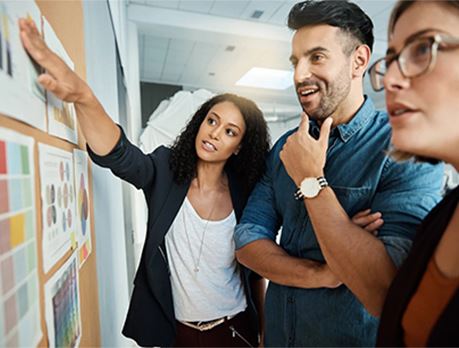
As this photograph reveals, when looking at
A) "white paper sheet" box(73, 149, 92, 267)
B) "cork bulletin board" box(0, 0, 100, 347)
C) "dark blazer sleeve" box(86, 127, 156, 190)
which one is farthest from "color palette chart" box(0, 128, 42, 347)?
"dark blazer sleeve" box(86, 127, 156, 190)

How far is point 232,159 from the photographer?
1533mm

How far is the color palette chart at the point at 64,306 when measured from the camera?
1.91 ft

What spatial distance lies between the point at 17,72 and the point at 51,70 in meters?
0.12

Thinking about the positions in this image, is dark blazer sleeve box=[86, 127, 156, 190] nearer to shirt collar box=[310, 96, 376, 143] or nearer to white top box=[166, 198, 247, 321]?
white top box=[166, 198, 247, 321]

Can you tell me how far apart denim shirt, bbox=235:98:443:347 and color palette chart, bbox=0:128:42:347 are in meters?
0.71

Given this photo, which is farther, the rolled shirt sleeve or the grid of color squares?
the rolled shirt sleeve

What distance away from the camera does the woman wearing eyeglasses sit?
600 millimetres

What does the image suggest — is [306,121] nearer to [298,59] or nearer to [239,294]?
[298,59]

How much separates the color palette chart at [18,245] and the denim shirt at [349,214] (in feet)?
2.33

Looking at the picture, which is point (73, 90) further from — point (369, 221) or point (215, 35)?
point (215, 35)

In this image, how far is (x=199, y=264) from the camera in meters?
1.28

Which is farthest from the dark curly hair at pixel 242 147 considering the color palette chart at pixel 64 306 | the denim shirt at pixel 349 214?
the color palette chart at pixel 64 306

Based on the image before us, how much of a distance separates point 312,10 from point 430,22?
20.4 inches

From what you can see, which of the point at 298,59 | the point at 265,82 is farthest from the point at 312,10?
the point at 265,82
